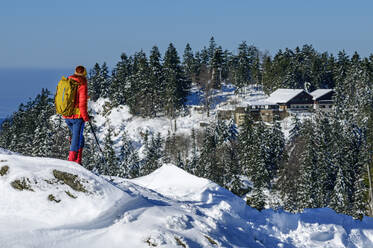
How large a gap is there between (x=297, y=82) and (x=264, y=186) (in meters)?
47.9

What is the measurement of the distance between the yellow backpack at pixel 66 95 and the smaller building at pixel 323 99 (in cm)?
8250

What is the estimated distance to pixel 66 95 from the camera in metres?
8.50

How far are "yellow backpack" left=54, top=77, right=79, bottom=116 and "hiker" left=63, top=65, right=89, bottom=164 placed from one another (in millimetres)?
90

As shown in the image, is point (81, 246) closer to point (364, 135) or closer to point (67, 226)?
point (67, 226)

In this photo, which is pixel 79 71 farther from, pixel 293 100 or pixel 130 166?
pixel 293 100

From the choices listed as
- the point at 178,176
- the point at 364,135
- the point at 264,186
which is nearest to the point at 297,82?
the point at 364,135

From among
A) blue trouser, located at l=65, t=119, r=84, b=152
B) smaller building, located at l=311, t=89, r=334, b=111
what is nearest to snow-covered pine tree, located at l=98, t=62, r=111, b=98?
smaller building, located at l=311, t=89, r=334, b=111

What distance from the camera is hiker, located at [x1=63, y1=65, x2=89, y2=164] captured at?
8.58m

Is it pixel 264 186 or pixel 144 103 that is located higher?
pixel 144 103

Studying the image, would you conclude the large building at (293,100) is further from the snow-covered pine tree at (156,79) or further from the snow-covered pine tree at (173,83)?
the snow-covered pine tree at (156,79)

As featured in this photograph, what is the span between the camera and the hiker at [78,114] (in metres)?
8.58

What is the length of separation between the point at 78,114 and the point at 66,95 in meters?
0.49

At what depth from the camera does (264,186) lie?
5475 cm

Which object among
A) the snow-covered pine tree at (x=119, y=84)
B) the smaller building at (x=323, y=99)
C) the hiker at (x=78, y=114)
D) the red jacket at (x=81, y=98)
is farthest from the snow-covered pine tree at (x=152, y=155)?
the red jacket at (x=81, y=98)
